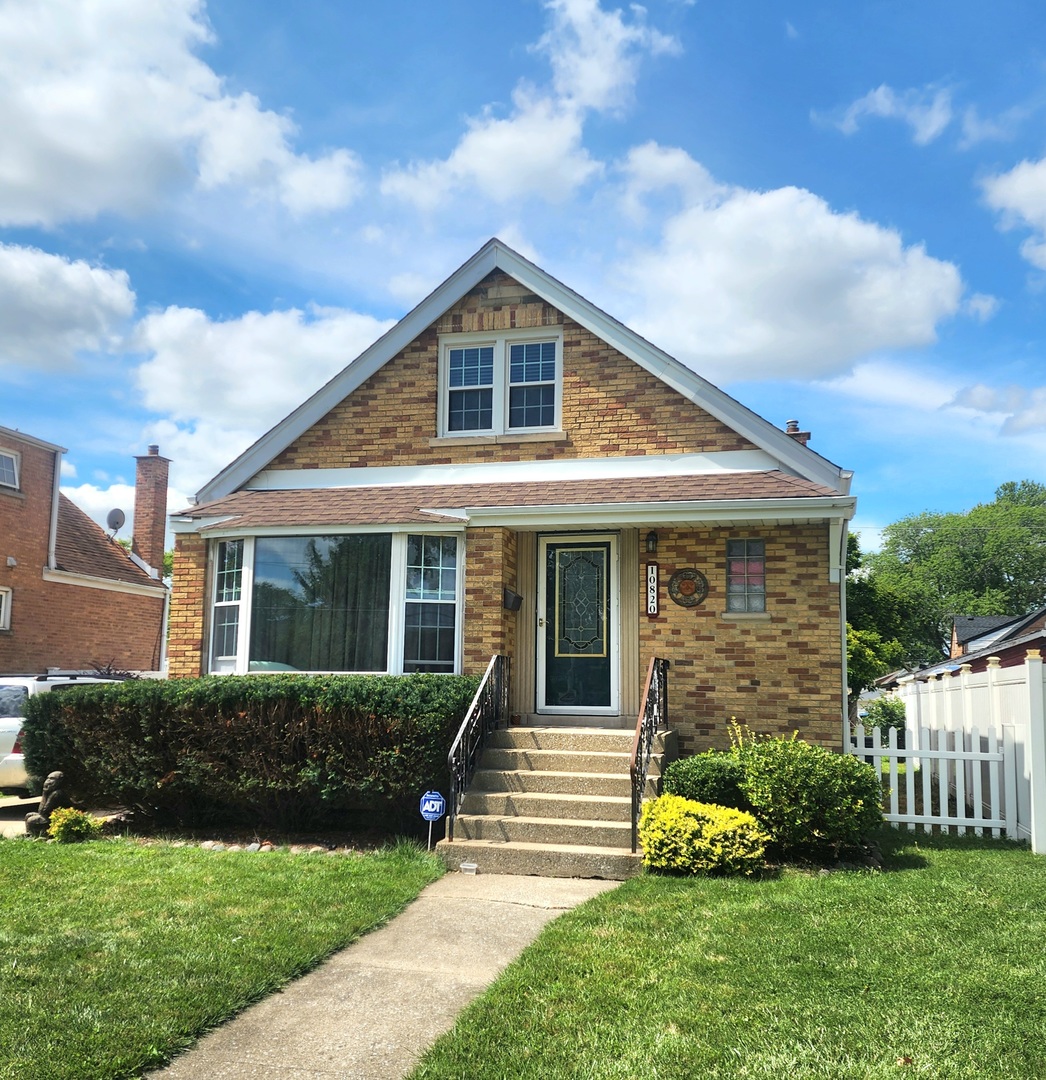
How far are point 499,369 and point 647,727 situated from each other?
217 inches

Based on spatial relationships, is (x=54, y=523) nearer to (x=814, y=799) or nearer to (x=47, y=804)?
(x=47, y=804)

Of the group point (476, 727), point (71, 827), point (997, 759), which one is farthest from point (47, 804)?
point (997, 759)

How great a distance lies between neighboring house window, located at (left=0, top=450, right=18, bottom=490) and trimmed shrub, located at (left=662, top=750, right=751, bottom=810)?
1696 cm

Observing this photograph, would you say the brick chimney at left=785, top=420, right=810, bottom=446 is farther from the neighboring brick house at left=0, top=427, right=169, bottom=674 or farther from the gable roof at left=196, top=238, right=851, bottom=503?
the neighboring brick house at left=0, top=427, right=169, bottom=674

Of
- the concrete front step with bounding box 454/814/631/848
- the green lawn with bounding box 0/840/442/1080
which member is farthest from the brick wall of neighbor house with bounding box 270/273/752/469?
the green lawn with bounding box 0/840/442/1080

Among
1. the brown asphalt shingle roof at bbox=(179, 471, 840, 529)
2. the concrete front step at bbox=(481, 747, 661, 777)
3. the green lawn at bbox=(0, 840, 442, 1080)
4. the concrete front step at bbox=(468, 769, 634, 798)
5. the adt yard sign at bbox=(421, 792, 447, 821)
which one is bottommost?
the green lawn at bbox=(0, 840, 442, 1080)

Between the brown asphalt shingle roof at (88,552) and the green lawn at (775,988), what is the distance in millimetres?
18370

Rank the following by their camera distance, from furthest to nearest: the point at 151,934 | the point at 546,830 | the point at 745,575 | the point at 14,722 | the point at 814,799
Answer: the point at 14,722, the point at 745,575, the point at 546,830, the point at 814,799, the point at 151,934

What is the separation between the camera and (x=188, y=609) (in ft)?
38.6

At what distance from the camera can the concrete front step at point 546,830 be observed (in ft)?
27.3

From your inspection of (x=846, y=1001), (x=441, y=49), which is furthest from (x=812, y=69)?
(x=846, y=1001)

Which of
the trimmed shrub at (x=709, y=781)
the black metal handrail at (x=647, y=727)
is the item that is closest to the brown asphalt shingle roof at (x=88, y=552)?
the black metal handrail at (x=647, y=727)

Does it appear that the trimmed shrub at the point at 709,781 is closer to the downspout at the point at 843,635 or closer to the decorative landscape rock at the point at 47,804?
the downspout at the point at 843,635

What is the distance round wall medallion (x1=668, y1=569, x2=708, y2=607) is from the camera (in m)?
10.6
